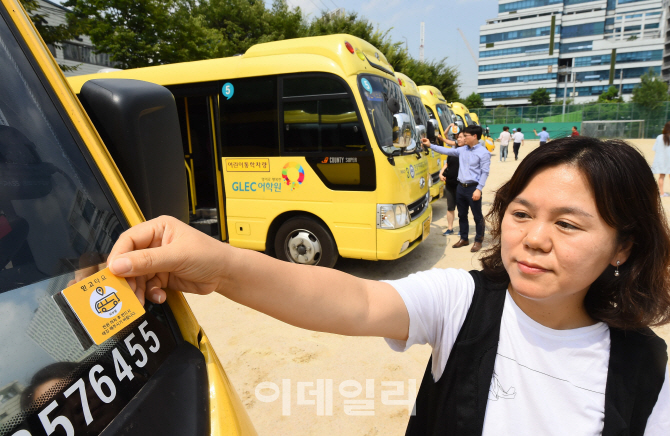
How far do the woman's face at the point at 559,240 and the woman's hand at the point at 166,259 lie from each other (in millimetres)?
864

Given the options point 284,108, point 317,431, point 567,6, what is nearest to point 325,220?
point 284,108

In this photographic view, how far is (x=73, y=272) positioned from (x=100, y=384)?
0.94ft

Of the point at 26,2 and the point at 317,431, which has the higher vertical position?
the point at 26,2

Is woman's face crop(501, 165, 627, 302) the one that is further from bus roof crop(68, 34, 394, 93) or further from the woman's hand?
bus roof crop(68, 34, 394, 93)

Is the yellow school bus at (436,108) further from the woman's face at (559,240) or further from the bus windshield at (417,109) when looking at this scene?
the woman's face at (559,240)

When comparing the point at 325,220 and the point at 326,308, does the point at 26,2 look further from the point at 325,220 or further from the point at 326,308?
the point at 326,308

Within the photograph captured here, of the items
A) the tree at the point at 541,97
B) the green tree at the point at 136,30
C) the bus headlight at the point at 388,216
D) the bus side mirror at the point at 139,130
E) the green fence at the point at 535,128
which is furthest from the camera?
the tree at the point at 541,97

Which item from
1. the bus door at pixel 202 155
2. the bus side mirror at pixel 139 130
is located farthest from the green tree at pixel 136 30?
the bus side mirror at pixel 139 130

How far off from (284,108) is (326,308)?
14.0ft

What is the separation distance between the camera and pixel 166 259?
0.91 m

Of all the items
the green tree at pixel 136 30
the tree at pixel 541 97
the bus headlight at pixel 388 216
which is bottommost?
the bus headlight at pixel 388 216

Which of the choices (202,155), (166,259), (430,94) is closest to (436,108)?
(430,94)

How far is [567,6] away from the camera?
8419 centimetres

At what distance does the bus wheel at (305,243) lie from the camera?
5.13 metres
